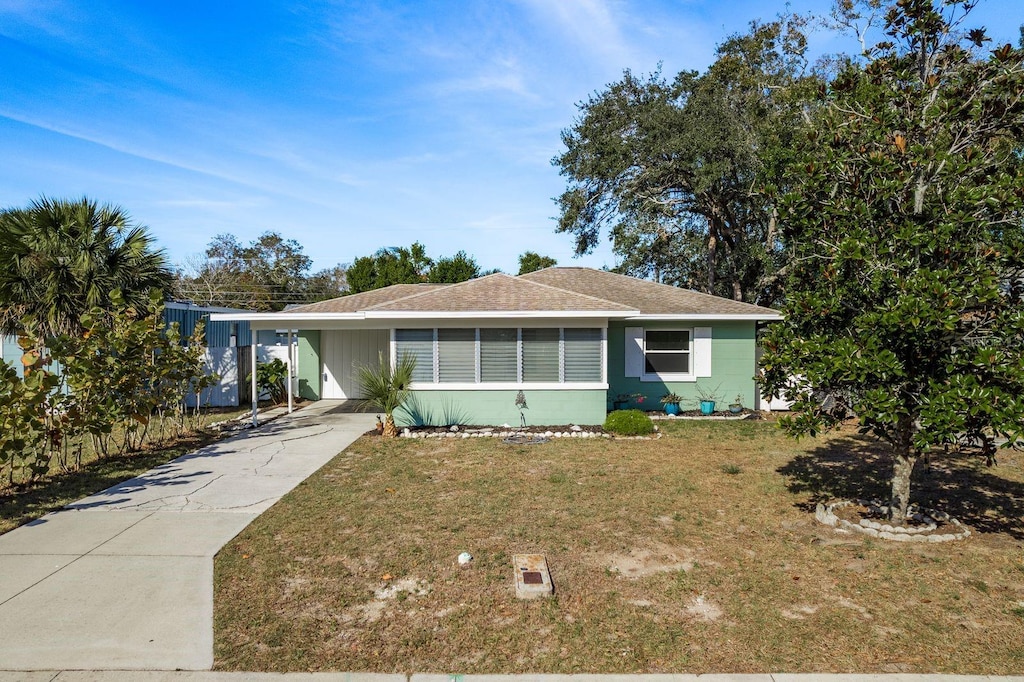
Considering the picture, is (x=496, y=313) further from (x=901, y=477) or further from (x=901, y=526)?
(x=901, y=526)

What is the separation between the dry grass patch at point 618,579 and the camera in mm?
3898

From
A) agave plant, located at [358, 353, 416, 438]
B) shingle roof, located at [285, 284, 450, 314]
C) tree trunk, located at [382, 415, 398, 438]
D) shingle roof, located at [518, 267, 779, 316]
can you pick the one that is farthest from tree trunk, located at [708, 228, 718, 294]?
tree trunk, located at [382, 415, 398, 438]

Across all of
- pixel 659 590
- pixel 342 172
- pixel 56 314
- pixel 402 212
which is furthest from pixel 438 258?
pixel 659 590

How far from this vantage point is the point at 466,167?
18.4 meters

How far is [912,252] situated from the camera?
5.80 metres

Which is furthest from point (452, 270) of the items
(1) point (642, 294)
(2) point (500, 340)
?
(2) point (500, 340)

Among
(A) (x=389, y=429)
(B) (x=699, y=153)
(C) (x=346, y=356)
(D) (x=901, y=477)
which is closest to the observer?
(D) (x=901, y=477)

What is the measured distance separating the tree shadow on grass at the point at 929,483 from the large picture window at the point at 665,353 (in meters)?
4.56

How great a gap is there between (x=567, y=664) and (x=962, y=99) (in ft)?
22.9

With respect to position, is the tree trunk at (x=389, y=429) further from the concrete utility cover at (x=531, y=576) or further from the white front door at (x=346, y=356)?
the concrete utility cover at (x=531, y=576)

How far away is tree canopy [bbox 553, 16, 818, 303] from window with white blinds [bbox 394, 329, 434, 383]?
1213 centimetres

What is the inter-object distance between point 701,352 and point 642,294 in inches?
107

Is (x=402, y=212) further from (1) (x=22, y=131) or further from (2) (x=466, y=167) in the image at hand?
(1) (x=22, y=131)

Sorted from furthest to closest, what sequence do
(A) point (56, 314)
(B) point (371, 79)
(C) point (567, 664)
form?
(B) point (371, 79)
(A) point (56, 314)
(C) point (567, 664)
